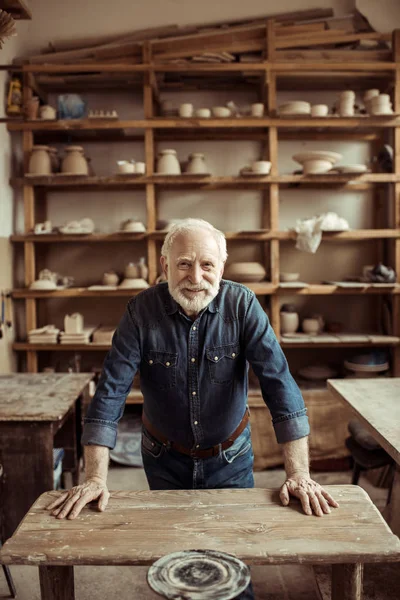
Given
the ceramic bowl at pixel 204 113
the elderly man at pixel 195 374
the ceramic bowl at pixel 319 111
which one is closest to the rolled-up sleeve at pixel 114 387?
the elderly man at pixel 195 374

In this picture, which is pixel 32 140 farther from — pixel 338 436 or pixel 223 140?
pixel 338 436

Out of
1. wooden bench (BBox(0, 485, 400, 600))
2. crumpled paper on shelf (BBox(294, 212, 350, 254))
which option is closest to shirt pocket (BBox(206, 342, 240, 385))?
wooden bench (BBox(0, 485, 400, 600))

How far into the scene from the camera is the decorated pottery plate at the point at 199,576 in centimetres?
110

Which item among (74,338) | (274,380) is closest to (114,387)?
(274,380)

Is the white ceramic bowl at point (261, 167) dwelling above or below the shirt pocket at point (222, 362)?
above

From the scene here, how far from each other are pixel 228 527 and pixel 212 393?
576 millimetres

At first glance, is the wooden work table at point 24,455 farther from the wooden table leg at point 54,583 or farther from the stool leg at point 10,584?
the wooden table leg at point 54,583

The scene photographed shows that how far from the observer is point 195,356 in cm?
208

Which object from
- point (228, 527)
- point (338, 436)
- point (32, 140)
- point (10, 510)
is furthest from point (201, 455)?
point (32, 140)

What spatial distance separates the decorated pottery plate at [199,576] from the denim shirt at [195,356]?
0.82 metres

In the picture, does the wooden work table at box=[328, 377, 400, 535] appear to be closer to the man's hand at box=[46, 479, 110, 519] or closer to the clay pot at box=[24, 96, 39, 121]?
the man's hand at box=[46, 479, 110, 519]

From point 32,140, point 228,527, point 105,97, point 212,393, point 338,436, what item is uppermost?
point 105,97

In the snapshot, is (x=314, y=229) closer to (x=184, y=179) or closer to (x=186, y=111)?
(x=184, y=179)

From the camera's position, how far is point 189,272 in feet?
6.55
